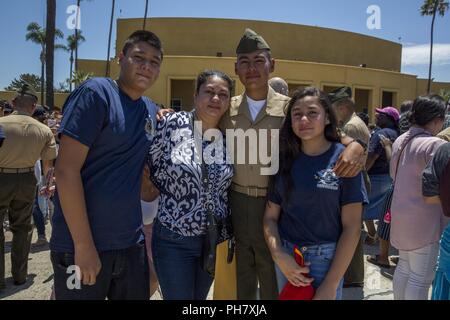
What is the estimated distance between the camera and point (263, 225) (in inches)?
96.1

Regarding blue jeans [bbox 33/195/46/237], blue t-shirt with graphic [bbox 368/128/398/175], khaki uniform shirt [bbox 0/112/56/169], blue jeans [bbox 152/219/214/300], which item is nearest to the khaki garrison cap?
blue jeans [bbox 152/219/214/300]

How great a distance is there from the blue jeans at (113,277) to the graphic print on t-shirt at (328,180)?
3.74 feet

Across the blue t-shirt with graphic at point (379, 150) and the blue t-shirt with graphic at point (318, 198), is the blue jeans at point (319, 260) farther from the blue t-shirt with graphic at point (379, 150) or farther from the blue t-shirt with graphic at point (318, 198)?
the blue t-shirt with graphic at point (379, 150)

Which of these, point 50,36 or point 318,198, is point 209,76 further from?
point 50,36

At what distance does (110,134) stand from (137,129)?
184 millimetres

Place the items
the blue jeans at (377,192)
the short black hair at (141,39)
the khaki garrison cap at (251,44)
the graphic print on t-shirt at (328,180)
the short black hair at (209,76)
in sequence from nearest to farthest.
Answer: the graphic print on t-shirt at (328,180) → the short black hair at (141,39) → the short black hair at (209,76) → the khaki garrison cap at (251,44) → the blue jeans at (377,192)

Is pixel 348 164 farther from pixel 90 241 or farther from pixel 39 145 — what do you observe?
pixel 39 145

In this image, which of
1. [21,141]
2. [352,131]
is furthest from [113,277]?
[352,131]

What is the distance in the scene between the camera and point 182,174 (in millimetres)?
2289

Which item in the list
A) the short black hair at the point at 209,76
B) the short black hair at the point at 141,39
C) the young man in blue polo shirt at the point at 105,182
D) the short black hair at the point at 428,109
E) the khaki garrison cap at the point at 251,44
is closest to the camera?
the young man in blue polo shirt at the point at 105,182

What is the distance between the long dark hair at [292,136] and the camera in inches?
87.8

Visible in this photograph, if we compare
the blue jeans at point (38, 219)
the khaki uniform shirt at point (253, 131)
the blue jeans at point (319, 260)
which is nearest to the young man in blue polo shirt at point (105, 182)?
the khaki uniform shirt at point (253, 131)

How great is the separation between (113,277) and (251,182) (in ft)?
3.47

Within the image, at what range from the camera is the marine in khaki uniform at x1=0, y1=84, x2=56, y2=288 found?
4207 mm
